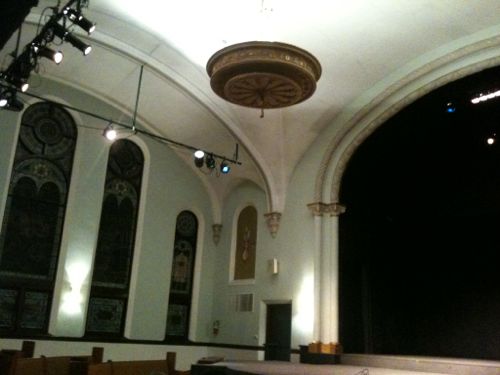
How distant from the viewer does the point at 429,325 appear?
1126cm

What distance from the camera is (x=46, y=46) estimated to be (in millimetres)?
7488

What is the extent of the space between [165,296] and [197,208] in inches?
89.6

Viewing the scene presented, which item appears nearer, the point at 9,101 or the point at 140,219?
the point at 9,101

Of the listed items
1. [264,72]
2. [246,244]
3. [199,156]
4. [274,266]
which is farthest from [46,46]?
[246,244]

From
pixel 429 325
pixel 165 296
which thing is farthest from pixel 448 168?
pixel 165 296

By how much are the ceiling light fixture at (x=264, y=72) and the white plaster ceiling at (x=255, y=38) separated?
3.52 ft

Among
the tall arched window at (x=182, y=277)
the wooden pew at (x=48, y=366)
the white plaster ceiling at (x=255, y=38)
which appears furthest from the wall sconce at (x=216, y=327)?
the wooden pew at (x=48, y=366)

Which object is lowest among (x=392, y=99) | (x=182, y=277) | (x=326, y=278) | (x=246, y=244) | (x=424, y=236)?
(x=326, y=278)

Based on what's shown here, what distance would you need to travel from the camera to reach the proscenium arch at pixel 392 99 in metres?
8.42

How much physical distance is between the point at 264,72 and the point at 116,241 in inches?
258

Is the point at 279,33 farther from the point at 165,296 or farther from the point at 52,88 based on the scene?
the point at 165,296

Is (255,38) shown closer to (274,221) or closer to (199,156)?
(199,156)

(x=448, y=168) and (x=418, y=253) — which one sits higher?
(x=448, y=168)

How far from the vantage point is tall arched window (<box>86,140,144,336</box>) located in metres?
10.9
